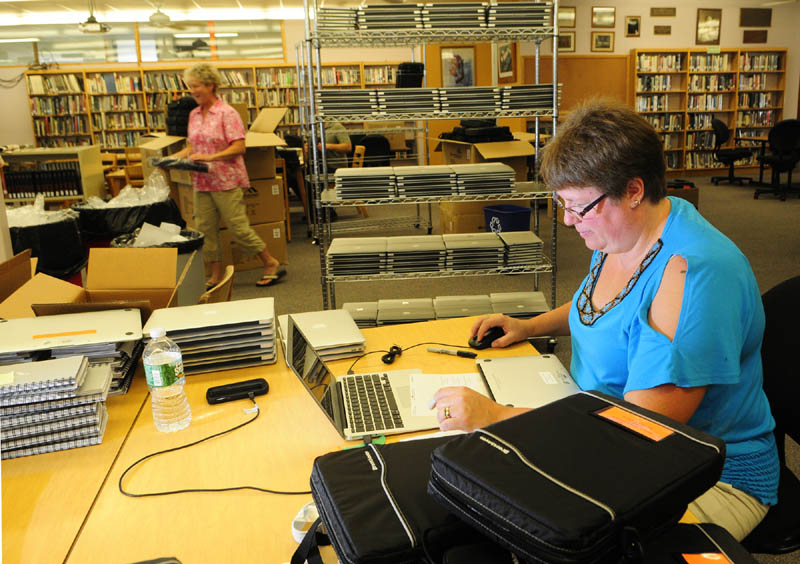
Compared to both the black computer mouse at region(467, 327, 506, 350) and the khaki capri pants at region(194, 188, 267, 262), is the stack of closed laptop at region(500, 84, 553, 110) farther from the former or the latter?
the khaki capri pants at region(194, 188, 267, 262)

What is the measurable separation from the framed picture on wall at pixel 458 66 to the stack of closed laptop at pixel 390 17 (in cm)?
562

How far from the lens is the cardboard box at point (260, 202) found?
17.3 feet

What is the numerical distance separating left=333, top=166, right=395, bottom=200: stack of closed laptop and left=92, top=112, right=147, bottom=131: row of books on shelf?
805 cm

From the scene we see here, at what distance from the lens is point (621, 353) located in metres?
1.29

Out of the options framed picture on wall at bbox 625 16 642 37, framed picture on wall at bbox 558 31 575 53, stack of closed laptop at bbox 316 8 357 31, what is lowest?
stack of closed laptop at bbox 316 8 357 31

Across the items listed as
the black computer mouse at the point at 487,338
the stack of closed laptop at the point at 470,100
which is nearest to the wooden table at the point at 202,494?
the black computer mouse at the point at 487,338

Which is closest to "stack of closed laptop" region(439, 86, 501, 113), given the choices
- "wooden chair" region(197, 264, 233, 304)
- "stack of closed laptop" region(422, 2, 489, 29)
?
"stack of closed laptop" region(422, 2, 489, 29)

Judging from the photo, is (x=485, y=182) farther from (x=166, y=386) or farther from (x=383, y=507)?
(x=383, y=507)

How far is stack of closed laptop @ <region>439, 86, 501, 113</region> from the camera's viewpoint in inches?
121

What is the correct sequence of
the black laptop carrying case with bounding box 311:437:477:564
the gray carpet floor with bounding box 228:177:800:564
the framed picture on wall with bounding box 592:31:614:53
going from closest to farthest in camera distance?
1. the black laptop carrying case with bounding box 311:437:477:564
2. the gray carpet floor with bounding box 228:177:800:564
3. the framed picture on wall with bounding box 592:31:614:53

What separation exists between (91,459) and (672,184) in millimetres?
6416

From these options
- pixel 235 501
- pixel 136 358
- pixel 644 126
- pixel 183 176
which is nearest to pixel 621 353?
pixel 644 126

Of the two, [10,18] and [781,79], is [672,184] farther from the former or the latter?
[10,18]

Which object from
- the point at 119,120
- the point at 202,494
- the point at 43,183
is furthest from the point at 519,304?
the point at 119,120
